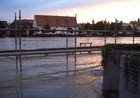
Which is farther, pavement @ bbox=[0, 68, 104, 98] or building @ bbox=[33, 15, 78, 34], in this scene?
building @ bbox=[33, 15, 78, 34]

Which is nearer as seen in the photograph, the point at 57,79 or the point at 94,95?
the point at 94,95

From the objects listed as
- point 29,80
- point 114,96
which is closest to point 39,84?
point 29,80

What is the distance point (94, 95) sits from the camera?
243 inches

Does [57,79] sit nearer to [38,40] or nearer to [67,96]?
[67,96]

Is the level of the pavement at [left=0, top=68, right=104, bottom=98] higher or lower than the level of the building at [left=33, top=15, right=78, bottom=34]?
lower

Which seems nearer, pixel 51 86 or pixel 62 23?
pixel 51 86

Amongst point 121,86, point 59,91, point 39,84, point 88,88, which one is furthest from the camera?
point 39,84

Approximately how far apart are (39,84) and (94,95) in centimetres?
206

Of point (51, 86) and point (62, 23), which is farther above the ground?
point (62, 23)

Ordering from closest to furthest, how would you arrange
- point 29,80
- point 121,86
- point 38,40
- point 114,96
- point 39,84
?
point 121,86
point 114,96
point 39,84
point 29,80
point 38,40

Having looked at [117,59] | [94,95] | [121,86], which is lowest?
[94,95]

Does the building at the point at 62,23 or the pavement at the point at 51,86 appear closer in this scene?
the pavement at the point at 51,86

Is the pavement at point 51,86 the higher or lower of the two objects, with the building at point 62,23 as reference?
lower

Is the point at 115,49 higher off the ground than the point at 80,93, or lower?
higher
